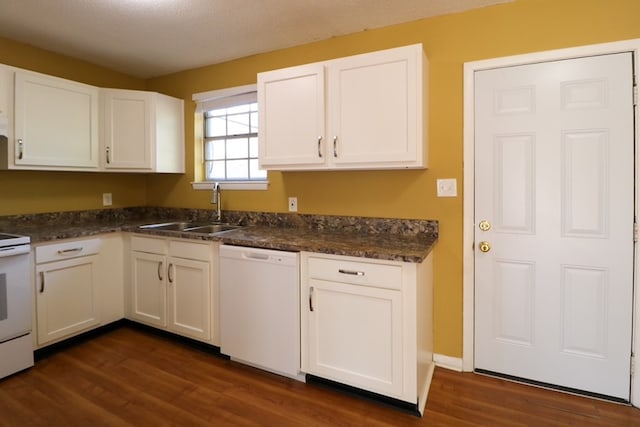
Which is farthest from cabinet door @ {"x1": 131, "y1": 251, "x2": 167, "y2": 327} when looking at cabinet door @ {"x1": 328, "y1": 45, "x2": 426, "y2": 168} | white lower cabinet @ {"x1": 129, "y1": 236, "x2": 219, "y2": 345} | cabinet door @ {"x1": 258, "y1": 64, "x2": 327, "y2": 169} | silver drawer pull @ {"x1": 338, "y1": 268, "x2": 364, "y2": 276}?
cabinet door @ {"x1": 328, "y1": 45, "x2": 426, "y2": 168}

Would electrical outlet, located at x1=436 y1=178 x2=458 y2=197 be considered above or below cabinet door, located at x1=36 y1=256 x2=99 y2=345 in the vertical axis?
above

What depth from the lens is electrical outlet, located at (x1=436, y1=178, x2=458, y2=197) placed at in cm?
223

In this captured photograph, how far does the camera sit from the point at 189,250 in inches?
97.9

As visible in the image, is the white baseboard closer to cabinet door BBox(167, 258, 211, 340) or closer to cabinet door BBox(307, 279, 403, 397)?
cabinet door BBox(307, 279, 403, 397)

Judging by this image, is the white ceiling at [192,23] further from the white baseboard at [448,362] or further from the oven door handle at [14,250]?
the white baseboard at [448,362]

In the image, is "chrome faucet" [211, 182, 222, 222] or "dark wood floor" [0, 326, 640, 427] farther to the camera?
"chrome faucet" [211, 182, 222, 222]

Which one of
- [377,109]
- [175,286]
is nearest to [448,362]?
[377,109]

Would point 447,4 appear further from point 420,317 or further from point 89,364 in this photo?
point 89,364

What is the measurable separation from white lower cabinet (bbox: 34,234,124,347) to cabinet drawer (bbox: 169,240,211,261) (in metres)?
0.64

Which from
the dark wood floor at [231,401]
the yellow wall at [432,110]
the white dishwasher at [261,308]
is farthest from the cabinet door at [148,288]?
the yellow wall at [432,110]

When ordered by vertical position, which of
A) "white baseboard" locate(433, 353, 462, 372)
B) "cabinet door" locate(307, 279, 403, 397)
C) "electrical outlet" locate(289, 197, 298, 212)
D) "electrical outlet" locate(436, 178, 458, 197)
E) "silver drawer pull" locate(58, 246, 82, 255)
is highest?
"electrical outlet" locate(436, 178, 458, 197)

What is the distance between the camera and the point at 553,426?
5.66ft

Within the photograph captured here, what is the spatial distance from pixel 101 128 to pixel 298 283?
7.77ft

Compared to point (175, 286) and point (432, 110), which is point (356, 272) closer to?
point (432, 110)
